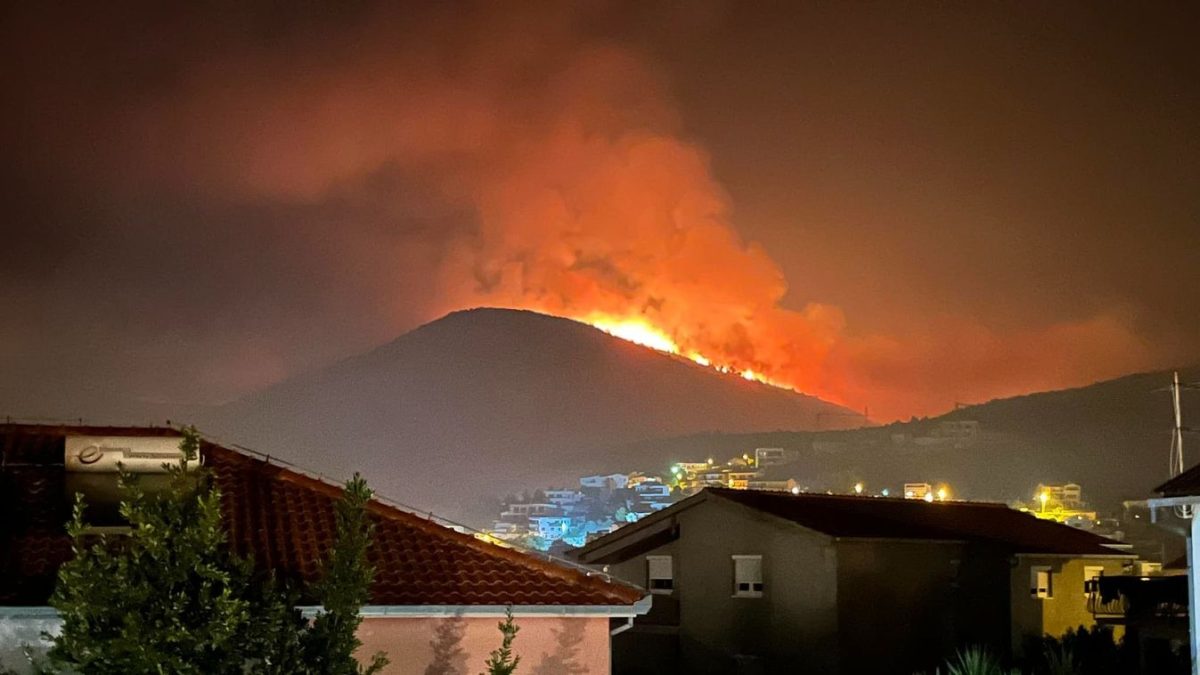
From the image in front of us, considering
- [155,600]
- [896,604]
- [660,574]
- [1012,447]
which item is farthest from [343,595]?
[1012,447]

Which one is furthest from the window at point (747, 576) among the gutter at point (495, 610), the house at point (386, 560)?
the gutter at point (495, 610)

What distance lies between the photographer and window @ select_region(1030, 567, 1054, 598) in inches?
1425

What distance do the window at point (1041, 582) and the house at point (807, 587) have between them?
0.46 feet

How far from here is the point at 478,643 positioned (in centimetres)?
1576

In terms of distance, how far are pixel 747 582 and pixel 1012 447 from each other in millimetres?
99226

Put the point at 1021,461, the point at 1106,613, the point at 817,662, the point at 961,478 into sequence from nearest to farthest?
the point at 817,662, the point at 1106,613, the point at 961,478, the point at 1021,461

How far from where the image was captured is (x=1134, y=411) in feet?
450

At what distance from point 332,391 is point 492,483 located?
164 feet

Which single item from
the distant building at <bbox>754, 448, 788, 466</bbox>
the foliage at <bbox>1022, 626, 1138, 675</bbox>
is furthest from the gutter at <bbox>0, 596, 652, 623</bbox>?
the distant building at <bbox>754, 448, 788, 466</bbox>

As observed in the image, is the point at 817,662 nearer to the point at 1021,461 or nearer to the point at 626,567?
the point at 626,567

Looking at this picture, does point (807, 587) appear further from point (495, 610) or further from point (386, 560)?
point (386, 560)

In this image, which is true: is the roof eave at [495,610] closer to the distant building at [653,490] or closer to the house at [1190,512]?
the house at [1190,512]

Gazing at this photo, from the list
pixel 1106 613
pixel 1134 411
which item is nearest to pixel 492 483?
pixel 1134 411

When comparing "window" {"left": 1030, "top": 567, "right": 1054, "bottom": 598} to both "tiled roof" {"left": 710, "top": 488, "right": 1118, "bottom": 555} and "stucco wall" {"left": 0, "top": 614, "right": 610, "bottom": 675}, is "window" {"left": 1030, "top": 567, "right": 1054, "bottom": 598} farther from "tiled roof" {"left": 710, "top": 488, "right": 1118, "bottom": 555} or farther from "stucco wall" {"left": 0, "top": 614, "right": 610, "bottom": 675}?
"stucco wall" {"left": 0, "top": 614, "right": 610, "bottom": 675}
